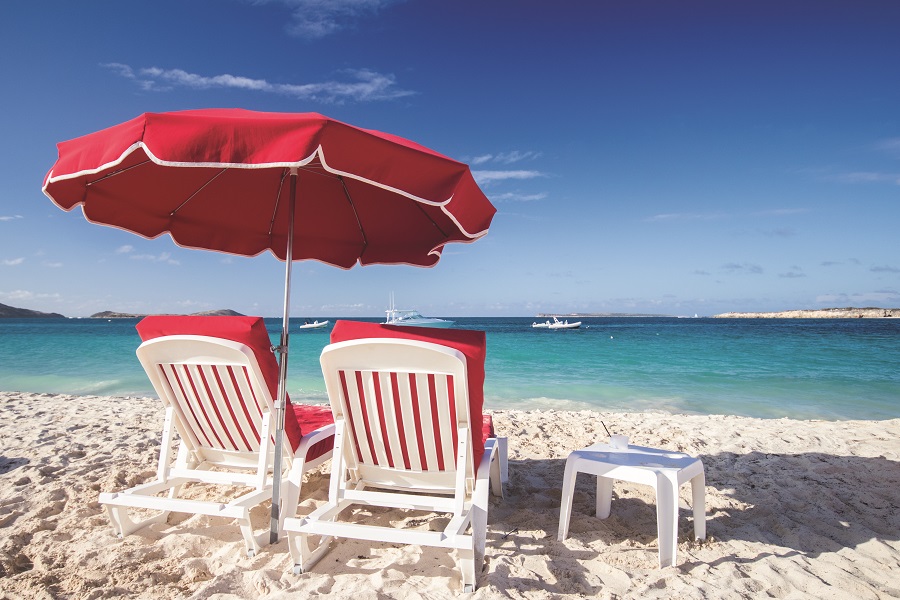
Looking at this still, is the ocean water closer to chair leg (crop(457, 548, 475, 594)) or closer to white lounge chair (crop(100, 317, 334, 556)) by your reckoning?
white lounge chair (crop(100, 317, 334, 556))

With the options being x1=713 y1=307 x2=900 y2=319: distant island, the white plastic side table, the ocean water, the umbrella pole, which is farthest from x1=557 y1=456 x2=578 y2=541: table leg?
x1=713 y1=307 x2=900 y2=319: distant island

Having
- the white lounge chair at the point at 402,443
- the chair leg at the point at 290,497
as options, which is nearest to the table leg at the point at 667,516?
the white lounge chair at the point at 402,443

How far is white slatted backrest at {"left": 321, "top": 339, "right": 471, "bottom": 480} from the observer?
2.31 meters

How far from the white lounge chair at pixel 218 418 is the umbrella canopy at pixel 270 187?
0.83m

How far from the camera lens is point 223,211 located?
146 inches

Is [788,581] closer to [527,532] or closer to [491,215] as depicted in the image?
[527,532]

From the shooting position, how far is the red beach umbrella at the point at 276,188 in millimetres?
1894

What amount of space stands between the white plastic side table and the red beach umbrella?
4.44 ft

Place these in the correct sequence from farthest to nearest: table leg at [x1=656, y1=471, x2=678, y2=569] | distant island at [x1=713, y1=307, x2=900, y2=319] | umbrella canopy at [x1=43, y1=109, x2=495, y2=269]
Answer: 1. distant island at [x1=713, y1=307, x2=900, y2=319]
2. table leg at [x1=656, y1=471, x2=678, y2=569]
3. umbrella canopy at [x1=43, y1=109, x2=495, y2=269]

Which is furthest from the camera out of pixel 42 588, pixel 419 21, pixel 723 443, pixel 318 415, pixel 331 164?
pixel 419 21

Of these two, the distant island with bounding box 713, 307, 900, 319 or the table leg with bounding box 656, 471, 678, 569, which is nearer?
the table leg with bounding box 656, 471, 678, 569

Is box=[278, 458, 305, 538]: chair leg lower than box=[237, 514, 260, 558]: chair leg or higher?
higher

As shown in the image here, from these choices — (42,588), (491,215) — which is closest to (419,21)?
(491,215)

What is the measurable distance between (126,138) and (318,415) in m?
2.22
